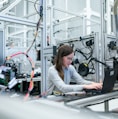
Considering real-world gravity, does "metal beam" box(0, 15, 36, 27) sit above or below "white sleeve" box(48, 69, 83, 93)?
above

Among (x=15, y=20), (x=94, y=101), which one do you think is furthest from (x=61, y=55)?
(x=94, y=101)

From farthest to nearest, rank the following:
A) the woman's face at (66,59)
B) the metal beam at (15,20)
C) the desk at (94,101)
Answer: the woman's face at (66,59), the metal beam at (15,20), the desk at (94,101)

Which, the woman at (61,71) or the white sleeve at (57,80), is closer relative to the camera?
the white sleeve at (57,80)

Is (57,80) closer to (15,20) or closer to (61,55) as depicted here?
(61,55)

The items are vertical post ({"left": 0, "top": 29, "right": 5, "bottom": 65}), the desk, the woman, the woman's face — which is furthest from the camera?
vertical post ({"left": 0, "top": 29, "right": 5, "bottom": 65})

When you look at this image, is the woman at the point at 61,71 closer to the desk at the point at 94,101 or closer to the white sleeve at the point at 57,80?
the white sleeve at the point at 57,80

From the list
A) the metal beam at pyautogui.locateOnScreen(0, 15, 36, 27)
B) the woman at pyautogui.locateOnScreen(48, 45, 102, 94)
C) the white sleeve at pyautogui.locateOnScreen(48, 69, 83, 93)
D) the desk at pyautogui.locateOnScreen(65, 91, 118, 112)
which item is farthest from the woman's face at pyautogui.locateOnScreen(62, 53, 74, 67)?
the desk at pyautogui.locateOnScreen(65, 91, 118, 112)

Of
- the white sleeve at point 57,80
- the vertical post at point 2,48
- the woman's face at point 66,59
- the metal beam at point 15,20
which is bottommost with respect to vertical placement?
the white sleeve at point 57,80

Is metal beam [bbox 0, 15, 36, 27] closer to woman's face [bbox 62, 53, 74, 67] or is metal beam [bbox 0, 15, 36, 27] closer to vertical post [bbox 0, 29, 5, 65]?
woman's face [bbox 62, 53, 74, 67]

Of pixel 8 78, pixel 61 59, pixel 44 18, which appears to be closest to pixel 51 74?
pixel 61 59

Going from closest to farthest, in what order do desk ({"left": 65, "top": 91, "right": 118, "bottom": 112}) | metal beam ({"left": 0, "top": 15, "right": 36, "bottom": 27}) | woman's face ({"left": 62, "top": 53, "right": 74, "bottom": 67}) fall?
desk ({"left": 65, "top": 91, "right": 118, "bottom": 112})
metal beam ({"left": 0, "top": 15, "right": 36, "bottom": 27})
woman's face ({"left": 62, "top": 53, "right": 74, "bottom": 67})

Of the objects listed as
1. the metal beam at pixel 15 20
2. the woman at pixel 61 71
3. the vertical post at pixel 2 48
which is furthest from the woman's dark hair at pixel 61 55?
the vertical post at pixel 2 48

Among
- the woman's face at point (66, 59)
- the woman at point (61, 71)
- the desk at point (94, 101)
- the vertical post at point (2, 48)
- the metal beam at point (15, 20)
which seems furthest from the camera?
the vertical post at point (2, 48)

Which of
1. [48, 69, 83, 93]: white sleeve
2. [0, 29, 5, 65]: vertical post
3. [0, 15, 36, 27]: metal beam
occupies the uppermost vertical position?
[0, 15, 36, 27]: metal beam
